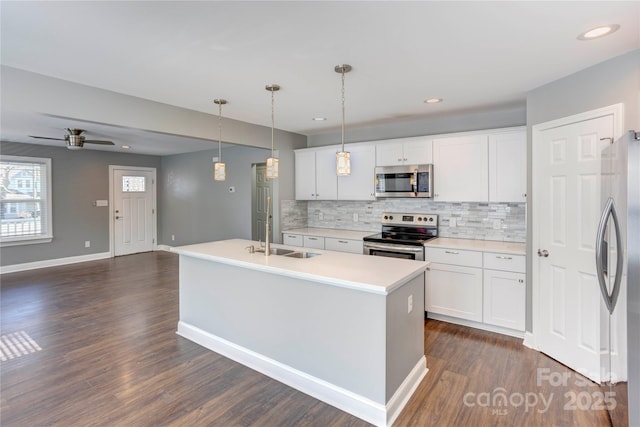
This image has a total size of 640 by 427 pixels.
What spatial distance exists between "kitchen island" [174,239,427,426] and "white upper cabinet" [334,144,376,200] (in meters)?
1.86

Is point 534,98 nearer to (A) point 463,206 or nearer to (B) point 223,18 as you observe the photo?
(A) point 463,206

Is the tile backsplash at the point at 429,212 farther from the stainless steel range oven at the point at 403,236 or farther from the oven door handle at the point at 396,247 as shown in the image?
the oven door handle at the point at 396,247

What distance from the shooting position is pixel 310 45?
2168mm

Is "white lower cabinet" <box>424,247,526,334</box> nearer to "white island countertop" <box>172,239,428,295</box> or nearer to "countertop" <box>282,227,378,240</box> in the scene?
"countertop" <box>282,227,378,240</box>

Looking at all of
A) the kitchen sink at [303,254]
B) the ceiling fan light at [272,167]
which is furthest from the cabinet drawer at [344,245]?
the ceiling fan light at [272,167]

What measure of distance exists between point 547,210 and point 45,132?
6562 millimetres

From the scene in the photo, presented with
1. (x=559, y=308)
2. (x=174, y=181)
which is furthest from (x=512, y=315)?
(x=174, y=181)

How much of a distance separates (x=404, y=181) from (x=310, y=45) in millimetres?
2426

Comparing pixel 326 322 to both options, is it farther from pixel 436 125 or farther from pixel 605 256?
pixel 436 125

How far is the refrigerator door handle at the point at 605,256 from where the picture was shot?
1801 mm

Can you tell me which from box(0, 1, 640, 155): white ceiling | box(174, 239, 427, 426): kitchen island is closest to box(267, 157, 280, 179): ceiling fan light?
box(0, 1, 640, 155): white ceiling

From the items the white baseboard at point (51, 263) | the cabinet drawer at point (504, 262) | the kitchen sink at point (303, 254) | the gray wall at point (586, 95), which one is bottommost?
the white baseboard at point (51, 263)

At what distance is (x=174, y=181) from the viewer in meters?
7.93

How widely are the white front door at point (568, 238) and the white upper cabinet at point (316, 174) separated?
8.55 feet
